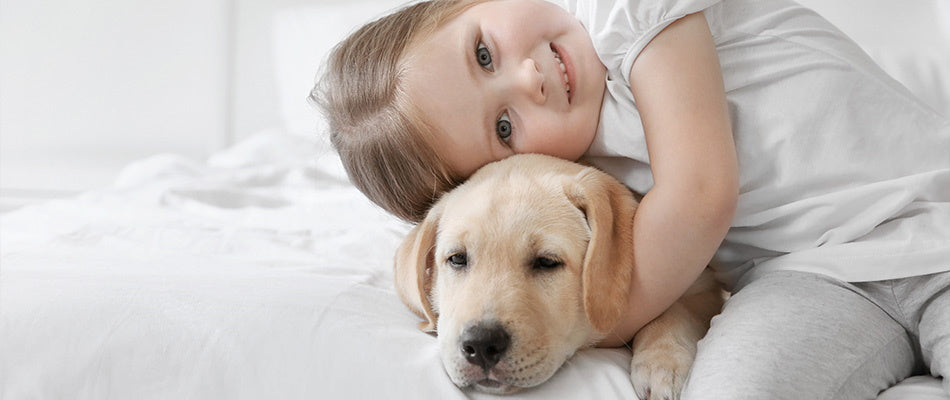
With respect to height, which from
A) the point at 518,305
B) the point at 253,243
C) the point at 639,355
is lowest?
the point at 253,243

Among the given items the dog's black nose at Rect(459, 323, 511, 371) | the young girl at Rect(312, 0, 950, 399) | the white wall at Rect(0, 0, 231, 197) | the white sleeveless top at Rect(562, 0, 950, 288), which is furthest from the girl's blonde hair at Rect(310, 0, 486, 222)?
the white wall at Rect(0, 0, 231, 197)

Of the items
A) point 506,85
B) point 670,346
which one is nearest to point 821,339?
point 670,346

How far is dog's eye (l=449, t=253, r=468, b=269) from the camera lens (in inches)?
57.5

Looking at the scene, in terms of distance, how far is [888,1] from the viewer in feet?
11.1

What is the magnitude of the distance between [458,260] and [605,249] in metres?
0.25

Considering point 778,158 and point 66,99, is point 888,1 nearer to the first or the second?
point 778,158

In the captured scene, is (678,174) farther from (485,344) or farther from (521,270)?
(485,344)

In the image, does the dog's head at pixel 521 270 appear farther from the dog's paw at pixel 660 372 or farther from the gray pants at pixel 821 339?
the gray pants at pixel 821 339

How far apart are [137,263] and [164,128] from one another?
304 cm

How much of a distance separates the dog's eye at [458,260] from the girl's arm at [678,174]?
10.9 inches

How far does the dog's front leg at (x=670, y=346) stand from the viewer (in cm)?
131

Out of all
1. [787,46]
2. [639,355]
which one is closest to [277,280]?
[639,355]

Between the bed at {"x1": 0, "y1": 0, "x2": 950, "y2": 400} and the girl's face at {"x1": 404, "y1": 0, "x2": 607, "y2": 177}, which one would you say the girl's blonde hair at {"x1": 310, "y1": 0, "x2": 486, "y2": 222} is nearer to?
the girl's face at {"x1": 404, "y1": 0, "x2": 607, "y2": 177}

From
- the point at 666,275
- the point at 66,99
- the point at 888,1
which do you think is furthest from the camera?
the point at 66,99
